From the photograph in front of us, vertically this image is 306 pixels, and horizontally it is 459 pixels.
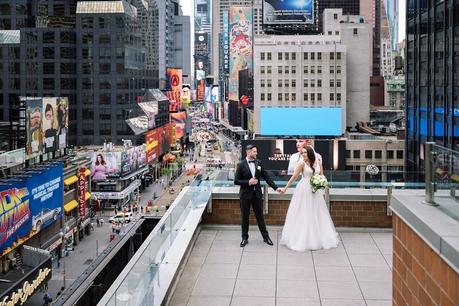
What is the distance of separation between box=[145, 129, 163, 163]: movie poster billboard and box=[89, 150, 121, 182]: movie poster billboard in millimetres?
19834

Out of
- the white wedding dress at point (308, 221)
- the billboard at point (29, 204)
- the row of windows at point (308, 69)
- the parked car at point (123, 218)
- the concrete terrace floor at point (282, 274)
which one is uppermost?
the row of windows at point (308, 69)

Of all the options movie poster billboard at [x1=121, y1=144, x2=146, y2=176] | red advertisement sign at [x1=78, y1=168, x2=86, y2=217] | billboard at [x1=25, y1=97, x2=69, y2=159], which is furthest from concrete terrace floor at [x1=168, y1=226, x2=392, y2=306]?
movie poster billboard at [x1=121, y1=144, x2=146, y2=176]

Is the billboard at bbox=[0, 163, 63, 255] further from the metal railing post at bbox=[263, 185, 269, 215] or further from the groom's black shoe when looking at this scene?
the groom's black shoe

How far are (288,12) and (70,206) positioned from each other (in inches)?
2699

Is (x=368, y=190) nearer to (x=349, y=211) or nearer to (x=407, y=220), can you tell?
(x=349, y=211)

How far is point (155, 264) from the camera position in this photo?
7.24 m

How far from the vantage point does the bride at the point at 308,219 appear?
32.0 feet

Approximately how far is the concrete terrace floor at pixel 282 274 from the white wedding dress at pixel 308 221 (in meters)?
0.16

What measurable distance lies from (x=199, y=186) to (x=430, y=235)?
716 cm

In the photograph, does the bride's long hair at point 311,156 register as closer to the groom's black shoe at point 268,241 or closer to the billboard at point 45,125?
the groom's black shoe at point 268,241

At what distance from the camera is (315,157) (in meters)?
10.0

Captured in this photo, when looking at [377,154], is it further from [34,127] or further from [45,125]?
[34,127]

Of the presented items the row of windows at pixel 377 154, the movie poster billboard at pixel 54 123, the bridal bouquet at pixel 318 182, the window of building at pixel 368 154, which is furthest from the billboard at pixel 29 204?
the window of building at pixel 368 154

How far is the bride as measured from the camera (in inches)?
384
